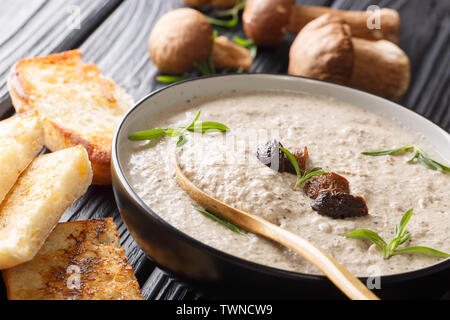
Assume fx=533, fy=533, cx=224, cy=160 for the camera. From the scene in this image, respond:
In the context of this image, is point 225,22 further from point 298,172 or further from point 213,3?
point 298,172

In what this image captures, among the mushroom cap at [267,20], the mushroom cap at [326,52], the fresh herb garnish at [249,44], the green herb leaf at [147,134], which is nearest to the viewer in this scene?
the green herb leaf at [147,134]

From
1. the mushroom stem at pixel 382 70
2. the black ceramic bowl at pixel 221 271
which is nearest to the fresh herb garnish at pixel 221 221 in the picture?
the black ceramic bowl at pixel 221 271

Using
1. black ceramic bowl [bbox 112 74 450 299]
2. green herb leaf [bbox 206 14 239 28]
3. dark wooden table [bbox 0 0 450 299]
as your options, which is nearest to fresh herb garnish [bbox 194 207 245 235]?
black ceramic bowl [bbox 112 74 450 299]

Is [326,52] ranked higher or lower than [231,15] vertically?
higher

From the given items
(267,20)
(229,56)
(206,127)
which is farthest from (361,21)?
(206,127)

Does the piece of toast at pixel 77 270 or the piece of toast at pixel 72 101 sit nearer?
the piece of toast at pixel 77 270

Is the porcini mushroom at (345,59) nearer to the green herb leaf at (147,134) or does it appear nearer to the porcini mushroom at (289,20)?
the porcini mushroom at (289,20)
